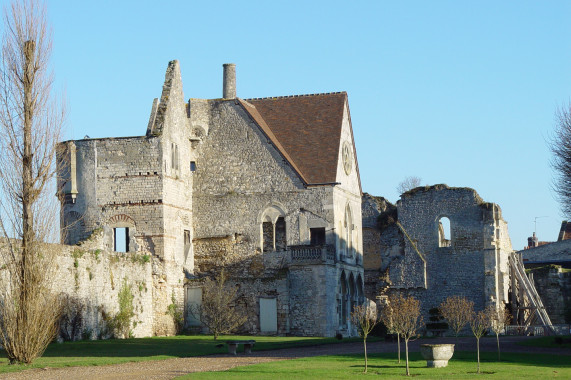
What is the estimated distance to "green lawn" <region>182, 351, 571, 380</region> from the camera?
81.7 feet

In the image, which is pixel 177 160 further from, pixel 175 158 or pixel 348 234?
pixel 348 234

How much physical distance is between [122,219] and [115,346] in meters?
10.6

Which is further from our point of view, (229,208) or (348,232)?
(348,232)

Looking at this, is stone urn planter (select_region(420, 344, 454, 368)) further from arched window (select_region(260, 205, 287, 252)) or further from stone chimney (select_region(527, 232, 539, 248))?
stone chimney (select_region(527, 232, 539, 248))

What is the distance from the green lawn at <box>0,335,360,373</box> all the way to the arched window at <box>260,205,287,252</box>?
678 cm

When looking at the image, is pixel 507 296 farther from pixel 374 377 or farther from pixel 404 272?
pixel 374 377

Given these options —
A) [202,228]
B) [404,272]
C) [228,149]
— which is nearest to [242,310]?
[202,228]

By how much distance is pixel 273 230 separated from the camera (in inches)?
1879

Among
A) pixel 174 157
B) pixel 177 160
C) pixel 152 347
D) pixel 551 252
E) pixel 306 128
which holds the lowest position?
pixel 152 347

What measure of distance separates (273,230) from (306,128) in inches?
222

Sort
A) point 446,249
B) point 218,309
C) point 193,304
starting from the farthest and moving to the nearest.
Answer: point 446,249 → point 193,304 → point 218,309

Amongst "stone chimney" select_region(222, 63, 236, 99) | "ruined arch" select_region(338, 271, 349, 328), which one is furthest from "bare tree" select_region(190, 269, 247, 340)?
"stone chimney" select_region(222, 63, 236, 99)

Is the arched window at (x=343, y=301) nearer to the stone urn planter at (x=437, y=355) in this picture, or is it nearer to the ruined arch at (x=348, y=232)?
the ruined arch at (x=348, y=232)

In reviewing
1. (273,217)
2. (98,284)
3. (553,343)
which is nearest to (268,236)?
(273,217)
